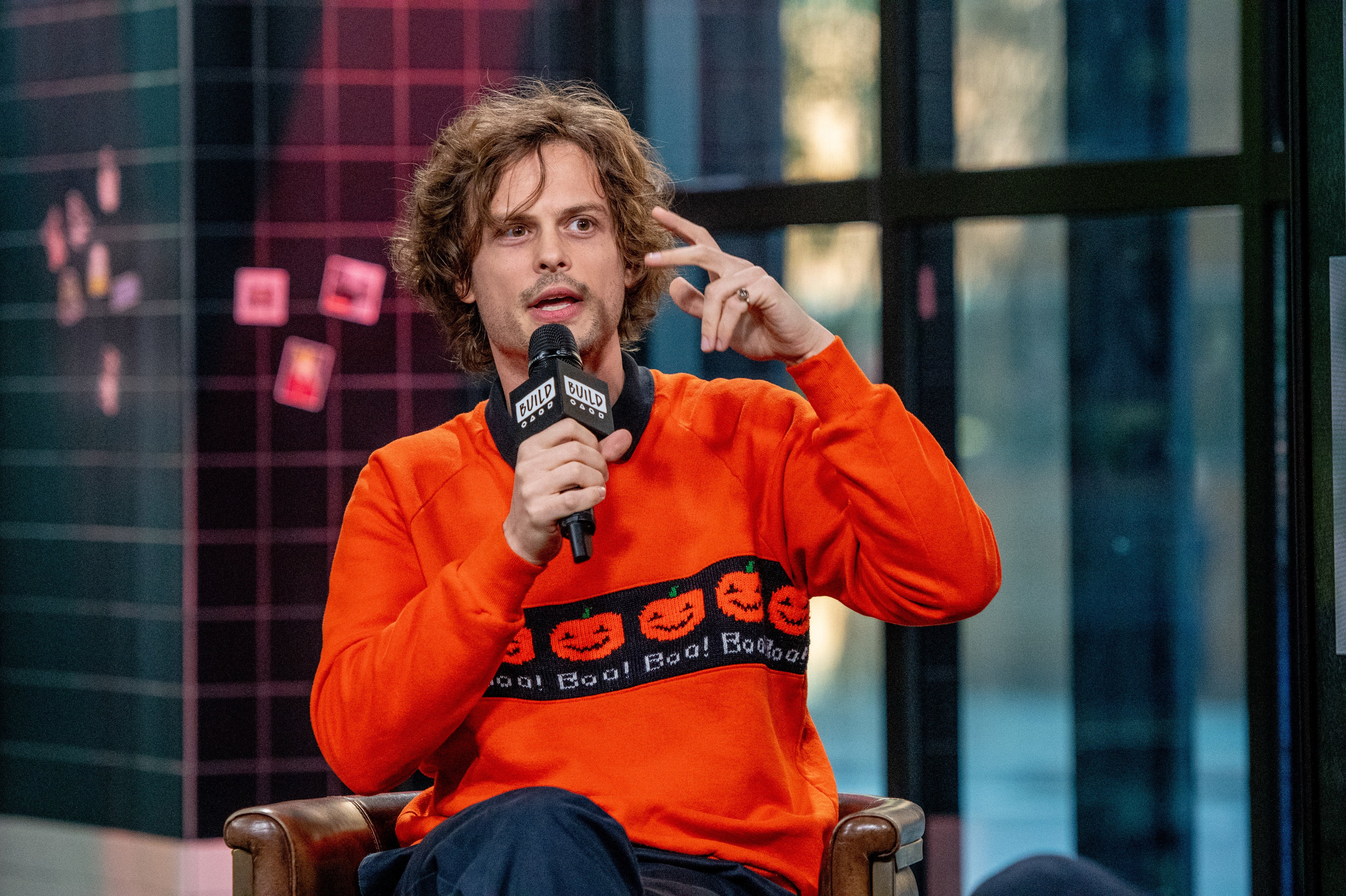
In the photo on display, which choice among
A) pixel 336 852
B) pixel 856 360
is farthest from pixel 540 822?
pixel 856 360

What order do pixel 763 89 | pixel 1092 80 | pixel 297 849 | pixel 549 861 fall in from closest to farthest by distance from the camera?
1. pixel 549 861
2. pixel 297 849
3. pixel 1092 80
4. pixel 763 89

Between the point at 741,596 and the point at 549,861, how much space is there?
0.47m

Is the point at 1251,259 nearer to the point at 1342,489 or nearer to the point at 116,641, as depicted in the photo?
the point at 1342,489

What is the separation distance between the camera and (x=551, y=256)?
1.49m

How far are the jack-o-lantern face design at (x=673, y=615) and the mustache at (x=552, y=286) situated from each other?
0.39 metres

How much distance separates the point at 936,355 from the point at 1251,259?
697 millimetres

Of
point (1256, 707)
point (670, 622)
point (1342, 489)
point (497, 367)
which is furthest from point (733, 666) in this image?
point (1256, 707)

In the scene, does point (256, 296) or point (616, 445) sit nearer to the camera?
point (616, 445)

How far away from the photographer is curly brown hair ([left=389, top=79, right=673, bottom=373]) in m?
1.58

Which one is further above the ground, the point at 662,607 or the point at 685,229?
the point at 685,229

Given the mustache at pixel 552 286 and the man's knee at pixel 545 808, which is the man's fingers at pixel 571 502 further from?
the mustache at pixel 552 286

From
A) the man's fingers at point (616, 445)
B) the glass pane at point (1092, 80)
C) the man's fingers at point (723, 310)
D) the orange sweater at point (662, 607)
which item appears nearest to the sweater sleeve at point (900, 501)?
the orange sweater at point (662, 607)

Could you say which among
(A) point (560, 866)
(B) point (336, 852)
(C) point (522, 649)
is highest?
(C) point (522, 649)

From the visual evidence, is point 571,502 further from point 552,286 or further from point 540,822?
point 552,286
